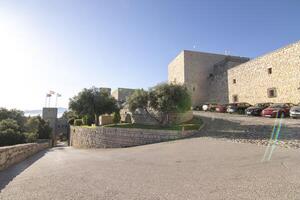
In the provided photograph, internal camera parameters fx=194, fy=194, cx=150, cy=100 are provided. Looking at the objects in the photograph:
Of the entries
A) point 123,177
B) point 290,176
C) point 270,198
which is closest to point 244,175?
point 290,176

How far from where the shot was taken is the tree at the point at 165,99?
17.2 meters

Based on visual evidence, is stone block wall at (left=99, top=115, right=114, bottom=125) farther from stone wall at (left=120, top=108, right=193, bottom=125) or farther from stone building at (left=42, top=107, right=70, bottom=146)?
stone building at (left=42, top=107, right=70, bottom=146)

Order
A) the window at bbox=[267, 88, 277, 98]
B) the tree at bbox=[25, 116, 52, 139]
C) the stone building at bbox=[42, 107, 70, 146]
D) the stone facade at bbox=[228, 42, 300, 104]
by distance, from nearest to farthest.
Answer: the stone facade at bbox=[228, 42, 300, 104] → the window at bbox=[267, 88, 277, 98] → the tree at bbox=[25, 116, 52, 139] → the stone building at bbox=[42, 107, 70, 146]

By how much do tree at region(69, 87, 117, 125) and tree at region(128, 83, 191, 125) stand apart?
10.1 m

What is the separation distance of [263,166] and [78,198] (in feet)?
17.0

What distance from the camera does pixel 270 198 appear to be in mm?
3650

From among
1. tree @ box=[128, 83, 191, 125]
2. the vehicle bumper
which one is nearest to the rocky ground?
the vehicle bumper

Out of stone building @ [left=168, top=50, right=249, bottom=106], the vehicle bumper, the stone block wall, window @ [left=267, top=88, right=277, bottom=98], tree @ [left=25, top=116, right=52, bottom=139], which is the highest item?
stone building @ [left=168, top=50, right=249, bottom=106]

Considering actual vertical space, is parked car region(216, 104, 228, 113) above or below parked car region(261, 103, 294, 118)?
above

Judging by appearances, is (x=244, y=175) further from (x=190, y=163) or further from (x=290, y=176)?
(x=190, y=163)

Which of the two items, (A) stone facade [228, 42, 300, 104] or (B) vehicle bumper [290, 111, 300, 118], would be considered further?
(A) stone facade [228, 42, 300, 104]

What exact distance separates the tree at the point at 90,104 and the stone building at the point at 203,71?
65.7ft

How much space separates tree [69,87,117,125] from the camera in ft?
89.5

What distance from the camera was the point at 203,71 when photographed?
146 ft
